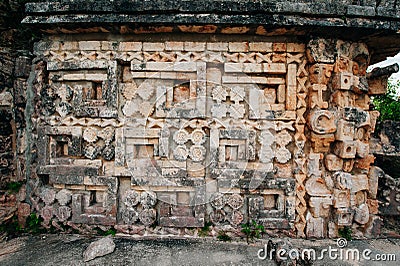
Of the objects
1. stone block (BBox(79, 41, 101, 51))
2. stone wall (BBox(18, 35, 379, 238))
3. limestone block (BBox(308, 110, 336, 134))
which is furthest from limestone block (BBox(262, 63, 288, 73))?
stone block (BBox(79, 41, 101, 51))

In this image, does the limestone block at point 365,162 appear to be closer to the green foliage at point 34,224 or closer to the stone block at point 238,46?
the stone block at point 238,46

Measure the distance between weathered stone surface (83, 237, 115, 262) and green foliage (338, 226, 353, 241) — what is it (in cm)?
334

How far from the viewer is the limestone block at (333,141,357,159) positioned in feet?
11.8

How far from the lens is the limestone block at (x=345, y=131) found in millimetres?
3602

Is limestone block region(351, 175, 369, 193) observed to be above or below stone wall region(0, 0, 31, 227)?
below

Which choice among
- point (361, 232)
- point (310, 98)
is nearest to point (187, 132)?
point (310, 98)

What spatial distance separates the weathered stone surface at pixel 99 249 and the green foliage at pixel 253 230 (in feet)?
6.18

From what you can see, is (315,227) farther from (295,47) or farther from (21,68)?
(21,68)

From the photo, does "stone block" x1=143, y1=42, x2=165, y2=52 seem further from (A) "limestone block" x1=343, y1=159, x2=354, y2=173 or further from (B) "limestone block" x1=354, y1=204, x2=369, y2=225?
(B) "limestone block" x1=354, y1=204, x2=369, y2=225

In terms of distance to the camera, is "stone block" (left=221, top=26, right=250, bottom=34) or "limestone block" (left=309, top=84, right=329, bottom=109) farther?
"limestone block" (left=309, top=84, right=329, bottom=109)

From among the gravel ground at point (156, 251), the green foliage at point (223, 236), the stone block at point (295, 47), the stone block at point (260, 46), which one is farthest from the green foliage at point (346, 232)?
the stone block at point (260, 46)

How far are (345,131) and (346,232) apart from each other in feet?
5.05

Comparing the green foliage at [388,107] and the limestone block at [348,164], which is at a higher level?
the green foliage at [388,107]

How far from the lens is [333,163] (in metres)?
3.68
